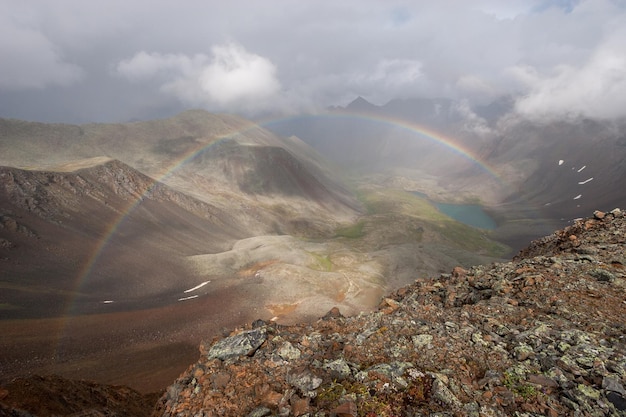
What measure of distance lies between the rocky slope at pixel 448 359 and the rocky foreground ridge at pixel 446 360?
0.03 meters

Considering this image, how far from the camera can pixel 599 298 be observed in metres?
12.2

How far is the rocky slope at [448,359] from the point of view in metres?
8.05

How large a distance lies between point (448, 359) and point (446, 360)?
3.4 inches

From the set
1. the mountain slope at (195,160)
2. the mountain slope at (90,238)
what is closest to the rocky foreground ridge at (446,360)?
the mountain slope at (90,238)

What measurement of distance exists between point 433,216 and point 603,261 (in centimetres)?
18950

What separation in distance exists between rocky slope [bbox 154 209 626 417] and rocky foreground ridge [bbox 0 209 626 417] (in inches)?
1.3

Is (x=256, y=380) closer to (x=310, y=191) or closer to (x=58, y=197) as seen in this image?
(x=58, y=197)

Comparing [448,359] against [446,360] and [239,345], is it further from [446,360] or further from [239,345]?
[239,345]

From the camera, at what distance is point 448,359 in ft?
32.0

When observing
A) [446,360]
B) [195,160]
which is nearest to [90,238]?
[446,360]

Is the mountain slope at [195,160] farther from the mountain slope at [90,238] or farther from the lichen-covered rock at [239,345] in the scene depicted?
the lichen-covered rock at [239,345]

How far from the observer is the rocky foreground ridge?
26.4 ft

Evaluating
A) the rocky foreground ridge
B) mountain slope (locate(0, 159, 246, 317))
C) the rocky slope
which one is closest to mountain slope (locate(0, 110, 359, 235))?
mountain slope (locate(0, 159, 246, 317))

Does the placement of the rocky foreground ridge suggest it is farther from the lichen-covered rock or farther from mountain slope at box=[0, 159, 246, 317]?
mountain slope at box=[0, 159, 246, 317]
